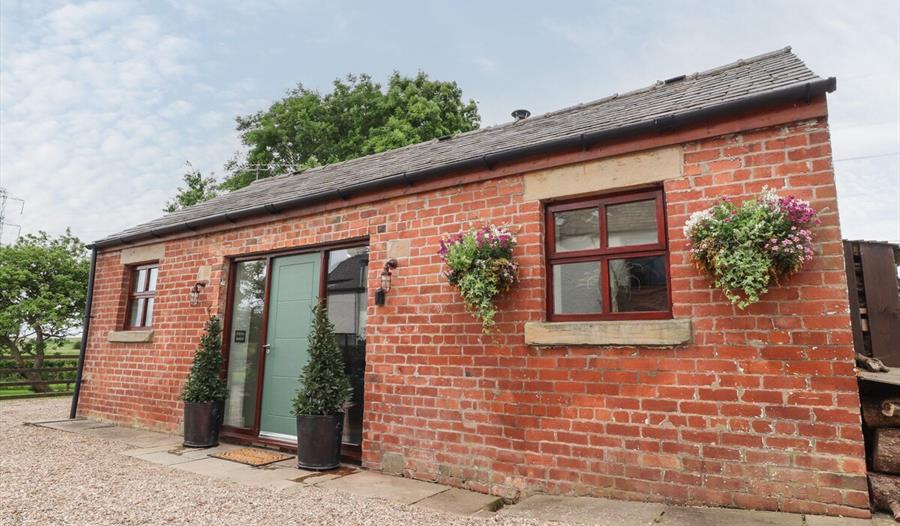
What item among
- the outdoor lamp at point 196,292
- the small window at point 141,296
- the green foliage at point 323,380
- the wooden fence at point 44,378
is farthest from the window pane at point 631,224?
the wooden fence at point 44,378

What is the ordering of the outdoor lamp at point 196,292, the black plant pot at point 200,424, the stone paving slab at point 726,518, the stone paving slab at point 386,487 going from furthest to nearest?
the outdoor lamp at point 196,292
the black plant pot at point 200,424
the stone paving slab at point 386,487
the stone paving slab at point 726,518

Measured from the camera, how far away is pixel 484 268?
4.03m

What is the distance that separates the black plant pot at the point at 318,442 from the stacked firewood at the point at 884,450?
172 inches

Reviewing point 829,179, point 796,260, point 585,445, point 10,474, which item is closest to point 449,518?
point 585,445

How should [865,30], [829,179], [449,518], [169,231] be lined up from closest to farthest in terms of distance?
[829,179], [449,518], [865,30], [169,231]

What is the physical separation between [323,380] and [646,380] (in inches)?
125

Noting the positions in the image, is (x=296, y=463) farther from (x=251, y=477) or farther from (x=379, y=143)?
(x=379, y=143)

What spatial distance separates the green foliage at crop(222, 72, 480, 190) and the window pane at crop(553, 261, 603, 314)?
51.8ft

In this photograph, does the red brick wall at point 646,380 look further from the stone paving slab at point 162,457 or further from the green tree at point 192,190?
the green tree at point 192,190

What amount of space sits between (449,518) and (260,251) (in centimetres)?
457

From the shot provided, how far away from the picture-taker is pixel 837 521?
2.76m

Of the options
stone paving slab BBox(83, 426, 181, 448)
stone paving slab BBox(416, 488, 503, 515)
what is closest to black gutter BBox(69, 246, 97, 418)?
stone paving slab BBox(83, 426, 181, 448)

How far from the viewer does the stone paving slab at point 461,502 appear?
3.62m

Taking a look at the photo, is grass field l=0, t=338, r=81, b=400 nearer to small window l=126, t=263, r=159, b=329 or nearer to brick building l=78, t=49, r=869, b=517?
small window l=126, t=263, r=159, b=329
